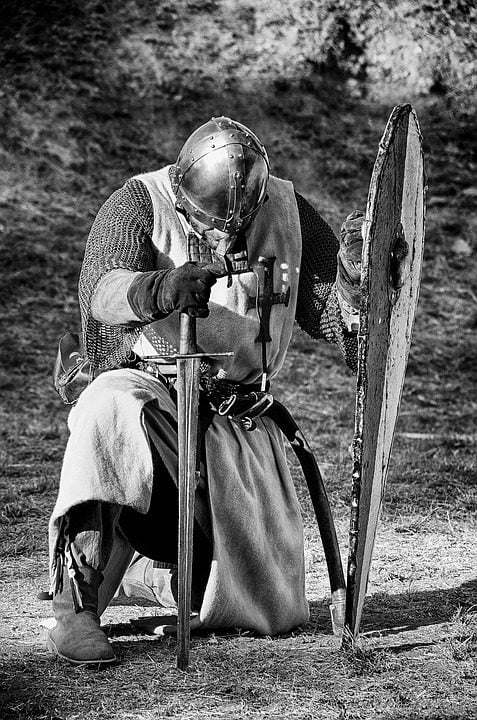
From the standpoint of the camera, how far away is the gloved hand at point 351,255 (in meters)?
3.43

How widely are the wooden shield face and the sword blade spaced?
0.47 m

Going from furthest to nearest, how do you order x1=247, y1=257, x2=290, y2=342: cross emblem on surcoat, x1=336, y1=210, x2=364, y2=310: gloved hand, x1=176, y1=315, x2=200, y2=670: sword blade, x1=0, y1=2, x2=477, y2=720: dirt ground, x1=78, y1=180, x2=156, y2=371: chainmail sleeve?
1. x1=247, y1=257, x2=290, y2=342: cross emblem on surcoat
2. x1=78, y1=180, x2=156, y2=371: chainmail sleeve
3. x1=336, y1=210, x2=364, y2=310: gloved hand
4. x1=176, y1=315, x2=200, y2=670: sword blade
5. x1=0, y1=2, x2=477, y2=720: dirt ground

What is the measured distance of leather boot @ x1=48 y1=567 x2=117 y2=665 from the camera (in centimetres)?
314

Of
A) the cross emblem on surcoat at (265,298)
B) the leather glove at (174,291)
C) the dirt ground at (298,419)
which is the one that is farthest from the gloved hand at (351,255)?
the dirt ground at (298,419)

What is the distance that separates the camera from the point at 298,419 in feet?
25.8

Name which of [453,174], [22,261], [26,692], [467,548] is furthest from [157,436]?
[453,174]

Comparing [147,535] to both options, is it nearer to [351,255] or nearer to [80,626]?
[80,626]

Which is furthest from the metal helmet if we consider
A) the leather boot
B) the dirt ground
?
the dirt ground

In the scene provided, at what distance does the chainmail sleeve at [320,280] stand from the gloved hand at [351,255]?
0.35 m

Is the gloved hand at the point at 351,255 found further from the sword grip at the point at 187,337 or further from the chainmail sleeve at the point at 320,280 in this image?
the sword grip at the point at 187,337

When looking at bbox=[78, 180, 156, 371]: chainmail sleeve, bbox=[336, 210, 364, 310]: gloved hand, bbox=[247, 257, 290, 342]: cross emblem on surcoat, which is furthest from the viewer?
bbox=[247, 257, 290, 342]: cross emblem on surcoat

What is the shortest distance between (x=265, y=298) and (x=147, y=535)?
905mm

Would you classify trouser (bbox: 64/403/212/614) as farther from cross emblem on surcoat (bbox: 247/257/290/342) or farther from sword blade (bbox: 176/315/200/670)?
cross emblem on surcoat (bbox: 247/257/290/342)

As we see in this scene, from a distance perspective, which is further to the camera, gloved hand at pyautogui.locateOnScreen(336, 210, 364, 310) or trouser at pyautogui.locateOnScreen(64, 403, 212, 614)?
gloved hand at pyautogui.locateOnScreen(336, 210, 364, 310)
